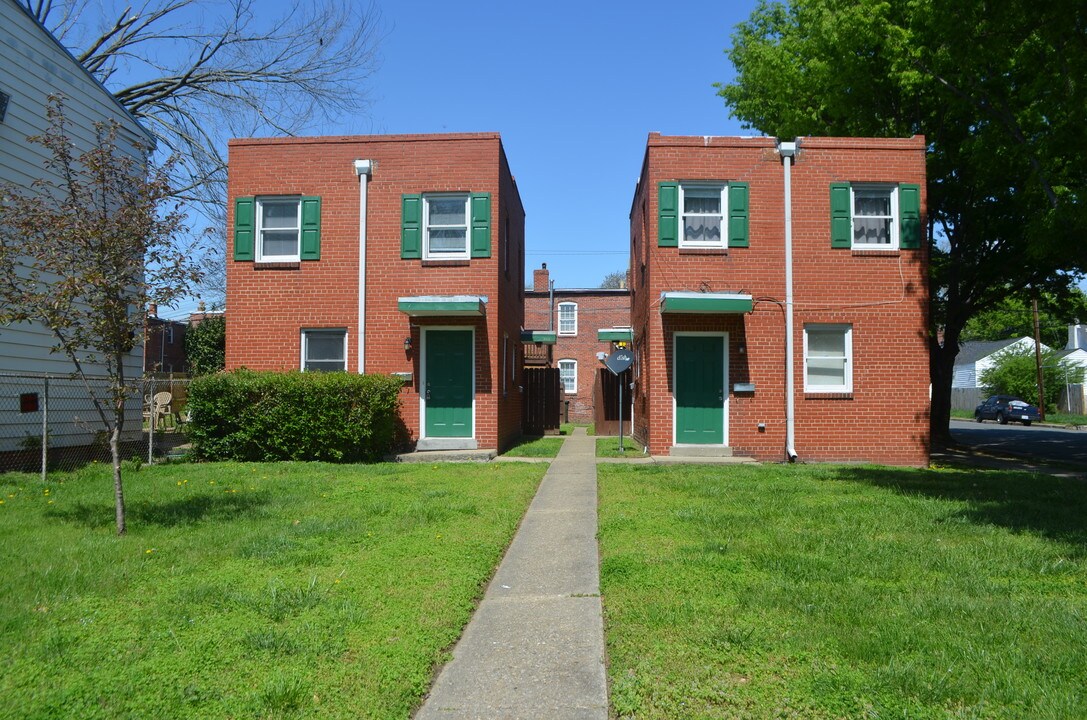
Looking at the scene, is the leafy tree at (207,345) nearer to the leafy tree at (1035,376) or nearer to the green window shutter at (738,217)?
the green window shutter at (738,217)

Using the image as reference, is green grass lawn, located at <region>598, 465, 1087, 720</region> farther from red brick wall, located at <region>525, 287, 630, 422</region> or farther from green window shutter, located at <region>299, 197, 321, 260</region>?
red brick wall, located at <region>525, 287, 630, 422</region>

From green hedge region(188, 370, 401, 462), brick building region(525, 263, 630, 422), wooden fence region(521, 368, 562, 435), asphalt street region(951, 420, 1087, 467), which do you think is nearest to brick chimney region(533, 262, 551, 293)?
brick building region(525, 263, 630, 422)

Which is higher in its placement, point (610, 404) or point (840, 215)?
point (840, 215)

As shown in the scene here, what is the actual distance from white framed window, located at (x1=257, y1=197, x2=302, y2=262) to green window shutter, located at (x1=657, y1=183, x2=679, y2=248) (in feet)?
23.5

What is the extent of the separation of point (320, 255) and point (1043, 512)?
12548mm

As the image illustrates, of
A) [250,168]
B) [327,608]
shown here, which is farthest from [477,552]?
[250,168]

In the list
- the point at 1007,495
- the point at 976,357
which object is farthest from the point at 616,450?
the point at 976,357

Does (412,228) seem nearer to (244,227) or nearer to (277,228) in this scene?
(277,228)

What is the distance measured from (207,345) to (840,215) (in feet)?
61.3

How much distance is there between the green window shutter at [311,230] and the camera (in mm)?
15289

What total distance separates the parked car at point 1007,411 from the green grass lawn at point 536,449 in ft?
104

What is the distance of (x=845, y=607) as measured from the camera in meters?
4.85

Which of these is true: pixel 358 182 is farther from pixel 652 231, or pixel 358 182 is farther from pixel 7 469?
pixel 7 469

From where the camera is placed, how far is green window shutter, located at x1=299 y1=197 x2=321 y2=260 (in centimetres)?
1529
